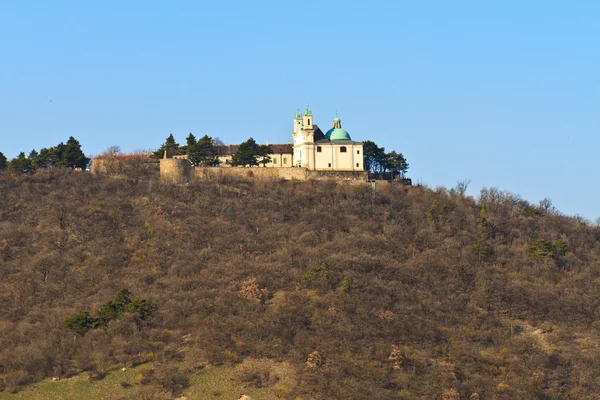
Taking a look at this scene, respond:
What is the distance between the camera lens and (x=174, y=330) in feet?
244

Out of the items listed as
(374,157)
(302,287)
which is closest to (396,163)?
(374,157)

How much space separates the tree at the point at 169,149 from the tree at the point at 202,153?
3110mm

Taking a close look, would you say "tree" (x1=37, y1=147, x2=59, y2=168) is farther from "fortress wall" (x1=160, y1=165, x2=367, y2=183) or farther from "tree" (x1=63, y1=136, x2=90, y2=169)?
"fortress wall" (x1=160, y1=165, x2=367, y2=183)

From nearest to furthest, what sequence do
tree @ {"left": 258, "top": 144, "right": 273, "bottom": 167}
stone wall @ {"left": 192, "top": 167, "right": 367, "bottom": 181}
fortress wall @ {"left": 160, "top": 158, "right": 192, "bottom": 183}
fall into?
fortress wall @ {"left": 160, "top": 158, "right": 192, "bottom": 183} → stone wall @ {"left": 192, "top": 167, "right": 367, "bottom": 181} → tree @ {"left": 258, "top": 144, "right": 273, "bottom": 167}

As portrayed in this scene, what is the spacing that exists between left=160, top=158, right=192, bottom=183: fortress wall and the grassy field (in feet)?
112

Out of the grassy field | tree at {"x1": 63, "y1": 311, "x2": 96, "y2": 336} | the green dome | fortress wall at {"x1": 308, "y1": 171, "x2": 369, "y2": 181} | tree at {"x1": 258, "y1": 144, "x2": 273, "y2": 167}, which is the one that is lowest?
the grassy field

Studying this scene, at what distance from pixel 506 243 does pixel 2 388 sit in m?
48.7

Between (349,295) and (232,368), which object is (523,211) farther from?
(232,368)

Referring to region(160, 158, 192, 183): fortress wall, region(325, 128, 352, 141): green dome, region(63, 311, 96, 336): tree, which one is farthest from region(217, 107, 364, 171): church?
region(63, 311, 96, 336): tree

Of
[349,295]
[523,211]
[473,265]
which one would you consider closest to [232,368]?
[349,295]

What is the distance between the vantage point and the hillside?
69812mm

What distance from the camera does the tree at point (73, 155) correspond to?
106 m

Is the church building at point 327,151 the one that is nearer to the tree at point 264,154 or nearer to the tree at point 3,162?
the tree at point 264,154

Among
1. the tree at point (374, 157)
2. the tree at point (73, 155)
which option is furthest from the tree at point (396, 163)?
the tree at point (73, 155)
